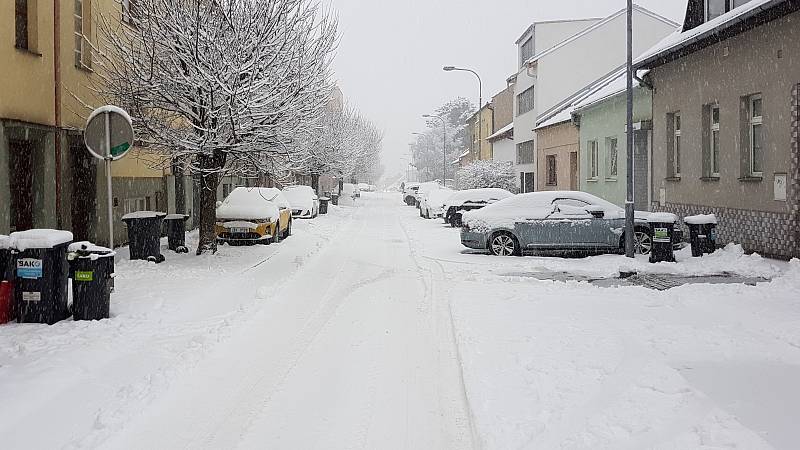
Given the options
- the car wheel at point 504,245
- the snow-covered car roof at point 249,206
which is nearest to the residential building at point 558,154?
the snow-covered car roof at point 249,206

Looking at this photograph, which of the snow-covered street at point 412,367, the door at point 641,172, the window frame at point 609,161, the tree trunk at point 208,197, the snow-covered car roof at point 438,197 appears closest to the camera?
the snow-covered street at point 412,367

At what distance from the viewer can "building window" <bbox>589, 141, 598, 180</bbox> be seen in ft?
95.3

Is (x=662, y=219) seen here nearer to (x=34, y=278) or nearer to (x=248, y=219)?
(x=248, y=219)

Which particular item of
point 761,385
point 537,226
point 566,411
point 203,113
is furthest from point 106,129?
point 537,226

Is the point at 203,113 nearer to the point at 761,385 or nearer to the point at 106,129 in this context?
the point at 106,129

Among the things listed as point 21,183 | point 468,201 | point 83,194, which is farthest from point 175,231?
point 468,201

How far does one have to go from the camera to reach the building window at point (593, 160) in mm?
29048

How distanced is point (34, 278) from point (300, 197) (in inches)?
994

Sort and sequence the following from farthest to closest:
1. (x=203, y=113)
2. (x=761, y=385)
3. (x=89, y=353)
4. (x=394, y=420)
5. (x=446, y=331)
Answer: (x=203, y=113)
(x=446, y=331)
(x=89, y=353)
(x=761, y=385)
(x=394, y=420)

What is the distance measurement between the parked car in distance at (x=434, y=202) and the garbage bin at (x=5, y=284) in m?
25.1

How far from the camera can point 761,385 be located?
242 inches

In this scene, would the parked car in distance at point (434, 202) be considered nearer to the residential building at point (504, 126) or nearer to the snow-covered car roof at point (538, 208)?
the residential building at point (504, 126)

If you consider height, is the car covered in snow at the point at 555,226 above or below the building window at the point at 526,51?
below

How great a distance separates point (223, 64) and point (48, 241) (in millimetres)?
6285
